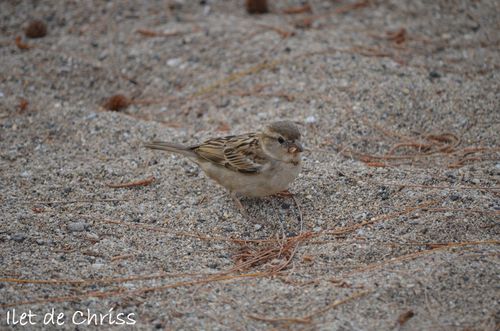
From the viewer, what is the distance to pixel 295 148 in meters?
6.09

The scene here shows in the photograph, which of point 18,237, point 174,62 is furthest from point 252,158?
point 174,62

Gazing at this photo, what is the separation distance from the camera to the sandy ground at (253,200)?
4.80m

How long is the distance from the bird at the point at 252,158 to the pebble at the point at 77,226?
121 cm

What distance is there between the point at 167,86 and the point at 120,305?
14.5ft

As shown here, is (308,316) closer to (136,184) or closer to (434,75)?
(136,184)

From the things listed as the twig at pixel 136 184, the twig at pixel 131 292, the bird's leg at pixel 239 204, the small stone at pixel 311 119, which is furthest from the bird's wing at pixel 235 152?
the twig at pixel 131 292

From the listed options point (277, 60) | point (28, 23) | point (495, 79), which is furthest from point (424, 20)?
point (28, 23)

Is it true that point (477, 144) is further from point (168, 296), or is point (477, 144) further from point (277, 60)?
point (168, 296)

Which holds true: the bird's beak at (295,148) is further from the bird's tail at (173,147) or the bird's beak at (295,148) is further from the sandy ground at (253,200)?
the bird's tail at (173,147)

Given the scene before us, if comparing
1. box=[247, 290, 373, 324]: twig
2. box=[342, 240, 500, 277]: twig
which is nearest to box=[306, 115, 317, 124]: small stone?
box=[342, 240, 500, 277]: twig

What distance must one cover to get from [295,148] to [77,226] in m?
2.12

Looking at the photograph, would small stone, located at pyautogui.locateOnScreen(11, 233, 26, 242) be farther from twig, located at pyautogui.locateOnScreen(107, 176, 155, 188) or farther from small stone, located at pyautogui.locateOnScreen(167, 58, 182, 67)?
small stone, located at pyautogui.locateOnScreen(167, 58, 182, 67)

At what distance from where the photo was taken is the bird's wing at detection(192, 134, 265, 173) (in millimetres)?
6309

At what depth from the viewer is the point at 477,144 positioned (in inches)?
281
